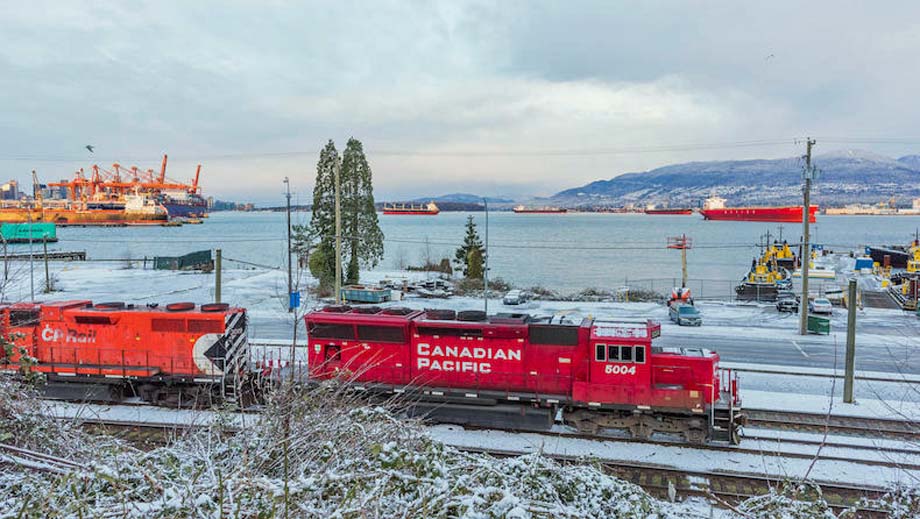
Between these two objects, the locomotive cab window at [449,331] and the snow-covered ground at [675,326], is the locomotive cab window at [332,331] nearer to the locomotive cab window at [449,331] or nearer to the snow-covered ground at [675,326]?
the snow-covered ground at [675,326]

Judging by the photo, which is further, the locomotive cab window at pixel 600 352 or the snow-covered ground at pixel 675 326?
the snow-covered ground at pixel 675 326

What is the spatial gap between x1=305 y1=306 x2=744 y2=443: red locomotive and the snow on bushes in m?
7.78

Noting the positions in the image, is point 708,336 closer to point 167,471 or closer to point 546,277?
point 167,471

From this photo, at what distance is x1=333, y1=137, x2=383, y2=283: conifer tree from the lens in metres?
49.1

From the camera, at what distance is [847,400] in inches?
772

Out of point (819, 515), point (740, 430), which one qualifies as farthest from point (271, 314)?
point (819, 515)

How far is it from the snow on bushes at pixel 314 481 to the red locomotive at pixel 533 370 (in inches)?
306

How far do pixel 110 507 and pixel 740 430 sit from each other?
16599 millimetres

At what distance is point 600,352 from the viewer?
16344 millimetres

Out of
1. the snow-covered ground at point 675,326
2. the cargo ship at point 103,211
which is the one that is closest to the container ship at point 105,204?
the cargo ship at point 103,211

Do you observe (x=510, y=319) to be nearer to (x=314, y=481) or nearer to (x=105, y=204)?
(x=314, y=481)

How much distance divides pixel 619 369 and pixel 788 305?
1225 inches

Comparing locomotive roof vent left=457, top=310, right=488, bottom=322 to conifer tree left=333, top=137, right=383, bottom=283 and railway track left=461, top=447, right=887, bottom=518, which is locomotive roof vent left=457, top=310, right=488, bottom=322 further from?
conifer tree left=333, top=137, right=383, bottom=283

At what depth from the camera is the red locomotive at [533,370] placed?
626 inches
